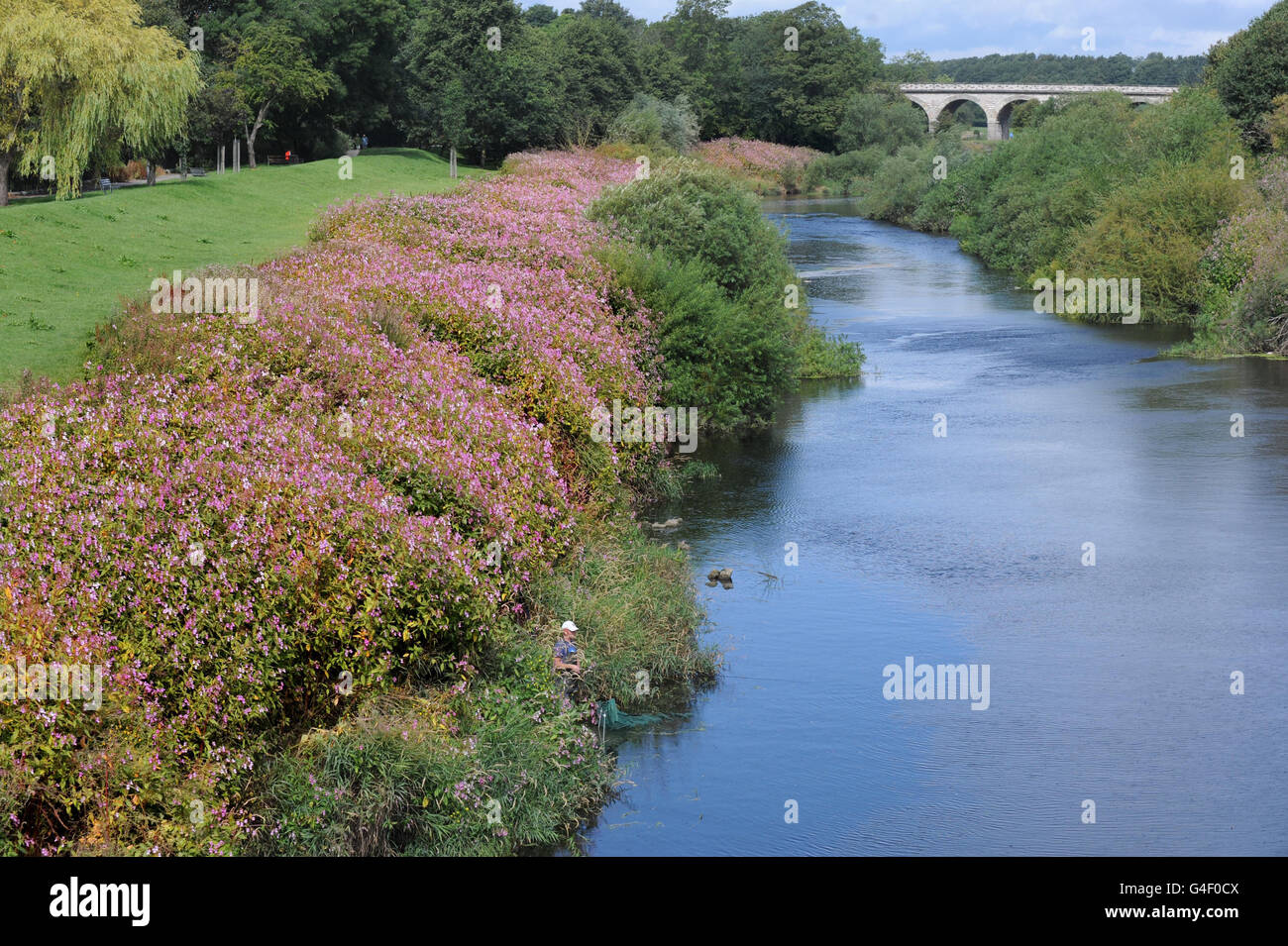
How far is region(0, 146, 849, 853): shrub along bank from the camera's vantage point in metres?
12.9

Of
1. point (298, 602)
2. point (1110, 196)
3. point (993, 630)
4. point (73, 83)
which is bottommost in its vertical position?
point (993, 630)

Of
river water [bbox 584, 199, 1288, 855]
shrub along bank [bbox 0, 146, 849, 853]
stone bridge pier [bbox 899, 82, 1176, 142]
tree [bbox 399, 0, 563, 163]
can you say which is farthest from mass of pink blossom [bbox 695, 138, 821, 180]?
shrub along bank [bbox 0, 146, 849, 853]

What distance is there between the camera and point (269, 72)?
76000 mm

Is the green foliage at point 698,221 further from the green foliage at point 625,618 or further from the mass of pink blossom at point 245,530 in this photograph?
the green foliage at point 625,618

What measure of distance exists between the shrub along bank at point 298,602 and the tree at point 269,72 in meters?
58.7

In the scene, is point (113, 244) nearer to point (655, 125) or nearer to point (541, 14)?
point (655, 125)

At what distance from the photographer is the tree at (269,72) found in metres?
75.7

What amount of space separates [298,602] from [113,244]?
2253 centimetres

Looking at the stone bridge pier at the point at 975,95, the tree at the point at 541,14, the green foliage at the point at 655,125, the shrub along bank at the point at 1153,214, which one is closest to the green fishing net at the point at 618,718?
the shrub along bank at the point at 1153,214

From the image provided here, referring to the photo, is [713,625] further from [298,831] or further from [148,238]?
[148,238]

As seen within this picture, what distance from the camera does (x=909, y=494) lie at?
2909 cm

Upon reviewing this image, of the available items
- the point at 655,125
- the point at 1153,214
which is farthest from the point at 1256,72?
the point at 655,125
